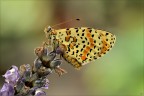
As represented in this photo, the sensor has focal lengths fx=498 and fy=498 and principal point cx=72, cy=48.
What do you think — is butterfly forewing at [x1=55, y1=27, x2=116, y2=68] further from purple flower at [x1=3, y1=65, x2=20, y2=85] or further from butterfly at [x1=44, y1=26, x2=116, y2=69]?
purple flower at [x1=3, y1=65, x2=20, y2=85]

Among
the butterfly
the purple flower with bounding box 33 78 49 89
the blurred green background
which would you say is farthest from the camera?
the blurred green background

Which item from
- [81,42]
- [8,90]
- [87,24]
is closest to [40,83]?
[8,90]

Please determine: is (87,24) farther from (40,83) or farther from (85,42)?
(40,83)

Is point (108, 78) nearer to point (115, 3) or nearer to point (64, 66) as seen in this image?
point (64, 66)

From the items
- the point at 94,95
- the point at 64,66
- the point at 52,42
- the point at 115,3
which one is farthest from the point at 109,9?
the point at 52,42

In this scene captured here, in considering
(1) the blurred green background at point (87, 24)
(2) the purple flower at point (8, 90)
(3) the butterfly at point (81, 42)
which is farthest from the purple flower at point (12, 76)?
(1) the blurred green background at point (87, 24)

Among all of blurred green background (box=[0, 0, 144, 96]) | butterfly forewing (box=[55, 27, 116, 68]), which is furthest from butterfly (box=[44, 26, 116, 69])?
blurred green background (box=[0, 0, 144, 96])

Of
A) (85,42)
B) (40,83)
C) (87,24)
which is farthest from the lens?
(87,24)
